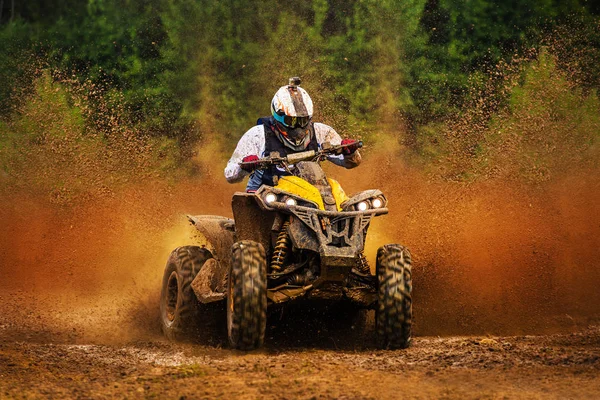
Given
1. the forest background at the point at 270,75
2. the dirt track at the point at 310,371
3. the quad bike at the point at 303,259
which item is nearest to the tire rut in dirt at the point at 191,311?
the quad bike at the point at 303,259

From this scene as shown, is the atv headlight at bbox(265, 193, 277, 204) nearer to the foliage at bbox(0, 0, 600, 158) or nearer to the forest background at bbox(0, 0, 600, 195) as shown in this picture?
the forest background at bbox(0, 0, 600, 195)

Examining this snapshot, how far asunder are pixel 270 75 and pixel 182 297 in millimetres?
9098

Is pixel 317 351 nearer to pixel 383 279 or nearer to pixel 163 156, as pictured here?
pixel 383 279

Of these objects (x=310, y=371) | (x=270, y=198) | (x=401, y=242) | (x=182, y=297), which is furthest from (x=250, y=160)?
(x=401, y=242)

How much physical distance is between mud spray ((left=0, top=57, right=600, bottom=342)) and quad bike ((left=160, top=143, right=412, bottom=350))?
2356 mm

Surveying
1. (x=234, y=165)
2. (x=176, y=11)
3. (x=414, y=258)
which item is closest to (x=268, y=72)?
(x=176, y=11)

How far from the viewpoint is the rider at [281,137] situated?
1016 centimetres

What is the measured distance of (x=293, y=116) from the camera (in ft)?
33.2

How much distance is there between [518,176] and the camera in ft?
48.1

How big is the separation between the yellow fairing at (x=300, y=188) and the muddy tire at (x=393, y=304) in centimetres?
87

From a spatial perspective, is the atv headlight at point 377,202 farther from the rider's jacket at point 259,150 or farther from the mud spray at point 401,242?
the mud spray at point 401,242

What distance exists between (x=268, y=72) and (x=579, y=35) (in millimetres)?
5849

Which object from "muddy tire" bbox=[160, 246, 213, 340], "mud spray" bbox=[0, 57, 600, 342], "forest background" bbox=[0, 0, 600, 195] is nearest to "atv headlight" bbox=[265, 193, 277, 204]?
"muddy tire" bbox=[160, 246, 213, 340]

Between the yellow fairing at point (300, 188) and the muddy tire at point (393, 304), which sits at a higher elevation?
the yellow fairing at point (300, 188)
